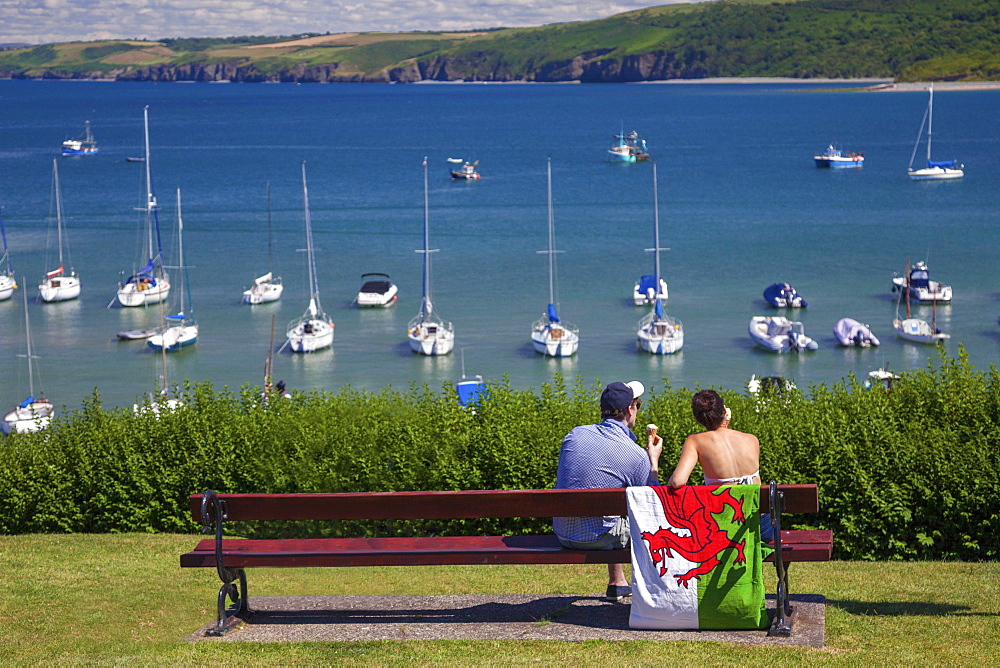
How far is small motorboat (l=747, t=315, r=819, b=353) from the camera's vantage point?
1559 inches

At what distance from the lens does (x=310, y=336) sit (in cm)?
4116

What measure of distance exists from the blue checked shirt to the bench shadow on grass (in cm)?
150

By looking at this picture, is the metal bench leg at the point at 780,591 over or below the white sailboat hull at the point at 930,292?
over

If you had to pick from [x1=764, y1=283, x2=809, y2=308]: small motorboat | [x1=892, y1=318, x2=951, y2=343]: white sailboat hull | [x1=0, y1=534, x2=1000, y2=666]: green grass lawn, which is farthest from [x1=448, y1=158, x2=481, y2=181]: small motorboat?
[x1=0, y1=534, x2=1000, y2=666]: green grass lawn

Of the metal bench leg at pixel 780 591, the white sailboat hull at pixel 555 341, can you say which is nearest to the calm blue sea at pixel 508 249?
the white sailboat hull at pixel 555 341

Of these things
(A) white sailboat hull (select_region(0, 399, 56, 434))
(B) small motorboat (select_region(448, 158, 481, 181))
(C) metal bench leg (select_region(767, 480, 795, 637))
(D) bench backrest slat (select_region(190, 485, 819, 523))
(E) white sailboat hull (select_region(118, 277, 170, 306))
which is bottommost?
(A) white sailboat hull (select_region(0, 399, 56, 434))

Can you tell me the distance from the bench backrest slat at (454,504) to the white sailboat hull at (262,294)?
42.9m

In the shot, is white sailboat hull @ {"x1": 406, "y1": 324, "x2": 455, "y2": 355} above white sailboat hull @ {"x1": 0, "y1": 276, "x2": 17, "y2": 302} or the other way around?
the other way around

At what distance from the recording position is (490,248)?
62781 millimetres

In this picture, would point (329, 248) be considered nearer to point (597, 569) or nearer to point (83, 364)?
point (83, 364)

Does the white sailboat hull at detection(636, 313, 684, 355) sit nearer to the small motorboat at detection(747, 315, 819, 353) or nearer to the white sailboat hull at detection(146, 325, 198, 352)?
the small motorboat at detection(747, 315, 819, 353)

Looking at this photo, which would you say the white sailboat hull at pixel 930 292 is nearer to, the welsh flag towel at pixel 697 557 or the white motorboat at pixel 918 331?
the white motorboat at pixel 918 331

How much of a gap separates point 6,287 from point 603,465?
48.4 m

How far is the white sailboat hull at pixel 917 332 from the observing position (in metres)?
40.0
